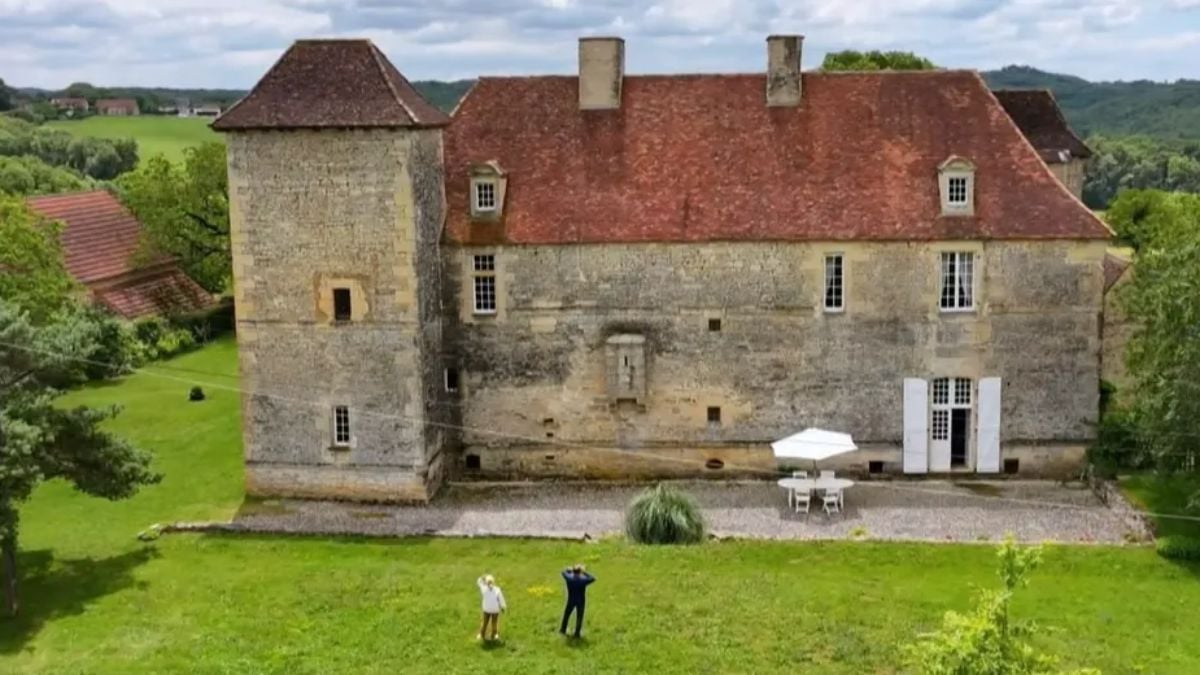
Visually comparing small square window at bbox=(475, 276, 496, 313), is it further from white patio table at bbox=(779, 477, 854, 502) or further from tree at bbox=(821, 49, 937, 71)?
tree at bbox=(821, 49, 937, 71)

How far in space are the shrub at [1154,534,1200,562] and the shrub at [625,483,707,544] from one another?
10.1 metres

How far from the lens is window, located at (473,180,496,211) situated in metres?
33.5

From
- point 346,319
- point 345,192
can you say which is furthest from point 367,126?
point 346,319

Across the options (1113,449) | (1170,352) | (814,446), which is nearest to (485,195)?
(814,446)

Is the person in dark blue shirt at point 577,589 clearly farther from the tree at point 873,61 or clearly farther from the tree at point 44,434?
the tree at point 873,61

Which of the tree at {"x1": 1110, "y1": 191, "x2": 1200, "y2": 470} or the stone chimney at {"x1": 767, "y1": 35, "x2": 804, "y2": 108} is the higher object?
the stone chimney at {"x1": 767, "y1": 35, "x2": 804, "y2": 108}

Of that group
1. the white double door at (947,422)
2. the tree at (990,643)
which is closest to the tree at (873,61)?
the white double door at (947,422)

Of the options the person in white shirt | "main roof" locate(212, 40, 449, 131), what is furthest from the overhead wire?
the person in white shirt

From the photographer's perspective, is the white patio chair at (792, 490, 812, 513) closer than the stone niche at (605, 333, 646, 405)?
Yes

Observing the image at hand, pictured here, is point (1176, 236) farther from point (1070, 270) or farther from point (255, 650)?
point (255, 650)

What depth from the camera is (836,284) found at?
109 feet

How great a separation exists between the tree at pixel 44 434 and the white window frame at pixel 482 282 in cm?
979

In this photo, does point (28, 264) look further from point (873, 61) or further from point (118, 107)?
point (118, 107)

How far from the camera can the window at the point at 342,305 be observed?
103 ft
